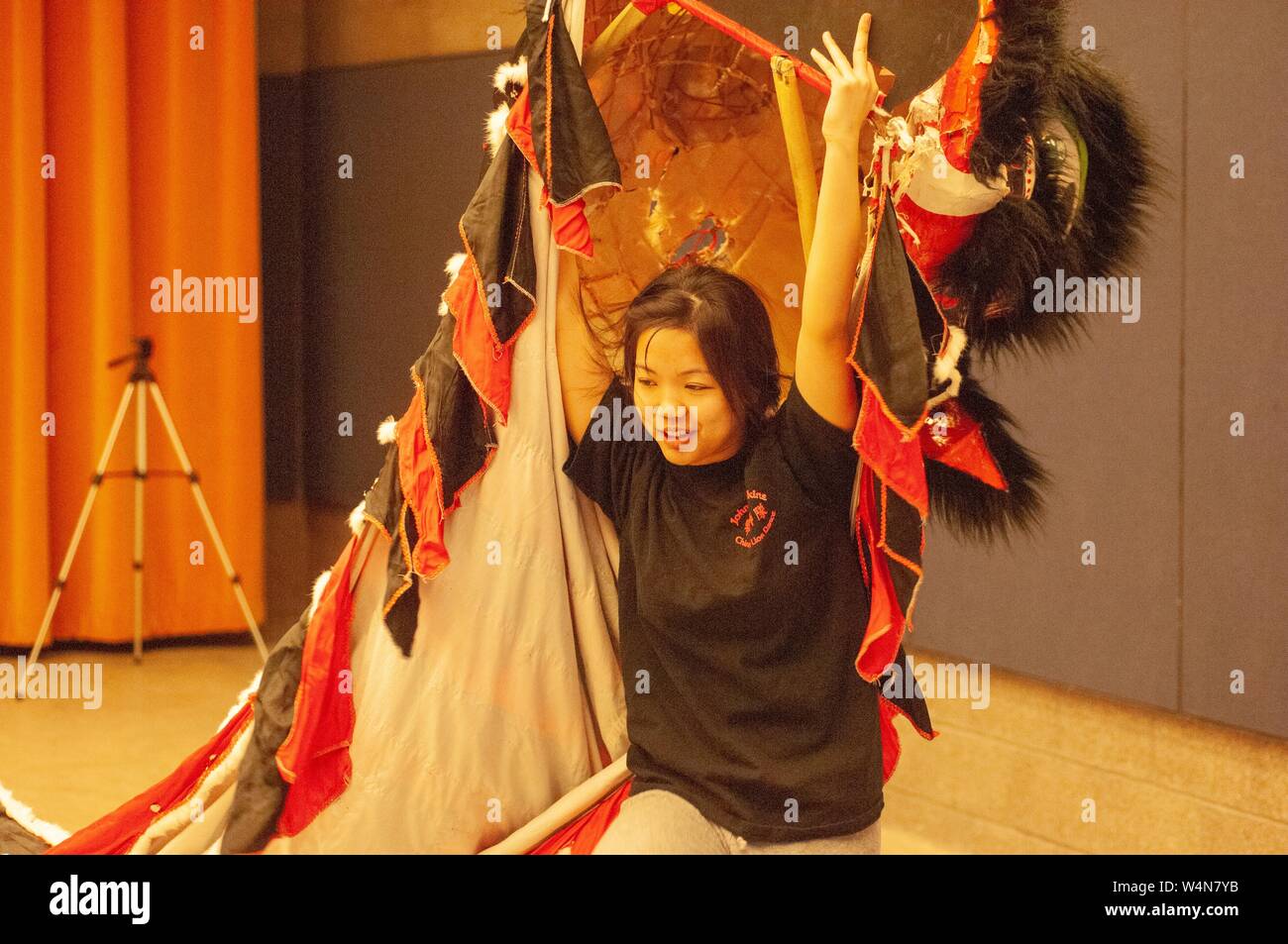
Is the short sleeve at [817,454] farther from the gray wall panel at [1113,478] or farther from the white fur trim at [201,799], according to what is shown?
the gray wall panel at [1113,478]

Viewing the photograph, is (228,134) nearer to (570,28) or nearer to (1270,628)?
(570,28)

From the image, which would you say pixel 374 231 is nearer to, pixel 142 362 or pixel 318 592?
pixel 142 362

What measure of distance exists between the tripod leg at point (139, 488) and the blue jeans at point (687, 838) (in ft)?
8.00

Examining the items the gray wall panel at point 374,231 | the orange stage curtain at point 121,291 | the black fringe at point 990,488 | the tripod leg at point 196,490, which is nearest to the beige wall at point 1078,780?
the black fringe at point 990,488

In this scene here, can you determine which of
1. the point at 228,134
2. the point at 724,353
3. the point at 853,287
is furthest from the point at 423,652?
the point at 228,134

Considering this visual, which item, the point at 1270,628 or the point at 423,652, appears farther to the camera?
the point at 1270,628

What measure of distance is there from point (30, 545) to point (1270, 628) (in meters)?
3.08

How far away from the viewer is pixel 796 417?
5.13ft

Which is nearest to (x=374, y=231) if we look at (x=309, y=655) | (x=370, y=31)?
(x=370, y=31)

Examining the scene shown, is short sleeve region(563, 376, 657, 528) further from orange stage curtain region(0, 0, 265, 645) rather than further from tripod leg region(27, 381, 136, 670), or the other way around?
orange stage curtain region(0, 0, 265, 645)

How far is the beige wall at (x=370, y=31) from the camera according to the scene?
147 inches

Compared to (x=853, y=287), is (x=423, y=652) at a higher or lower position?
lower

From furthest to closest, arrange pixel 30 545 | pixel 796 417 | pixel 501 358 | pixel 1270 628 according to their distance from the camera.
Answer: pixel 30 545, pixel 1270 628, pixel 501 358, pixel 796 417

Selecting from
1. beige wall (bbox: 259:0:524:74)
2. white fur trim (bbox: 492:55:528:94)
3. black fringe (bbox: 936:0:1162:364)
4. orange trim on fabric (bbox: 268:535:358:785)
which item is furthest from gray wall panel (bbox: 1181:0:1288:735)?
beige wall (bbox: 259:0:524:74)
